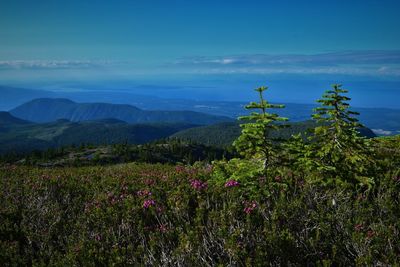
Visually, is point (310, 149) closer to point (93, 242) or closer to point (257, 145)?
point (257, 145)

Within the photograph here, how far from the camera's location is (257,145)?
7.44m

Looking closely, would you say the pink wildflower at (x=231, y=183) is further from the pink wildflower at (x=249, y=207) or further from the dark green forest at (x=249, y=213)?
the pink wildflower at (x=249, y=207)

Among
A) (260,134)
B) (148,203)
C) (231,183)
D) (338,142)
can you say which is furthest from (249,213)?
(338,142)

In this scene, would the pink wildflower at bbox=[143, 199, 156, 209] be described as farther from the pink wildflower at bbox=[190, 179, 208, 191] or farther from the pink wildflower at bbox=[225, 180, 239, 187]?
the pink wildflower at bbox=[225, 180, 239, 187]

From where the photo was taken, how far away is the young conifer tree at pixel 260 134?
23.7 feet

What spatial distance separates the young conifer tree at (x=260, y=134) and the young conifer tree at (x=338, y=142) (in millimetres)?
931

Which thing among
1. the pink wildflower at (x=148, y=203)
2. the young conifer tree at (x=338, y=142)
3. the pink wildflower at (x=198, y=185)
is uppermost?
the young conifer tree at (x=338, y=142)

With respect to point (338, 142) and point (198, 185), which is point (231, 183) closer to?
point (198, 185)

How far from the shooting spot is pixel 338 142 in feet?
24.6

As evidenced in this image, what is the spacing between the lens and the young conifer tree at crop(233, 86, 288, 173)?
723cm


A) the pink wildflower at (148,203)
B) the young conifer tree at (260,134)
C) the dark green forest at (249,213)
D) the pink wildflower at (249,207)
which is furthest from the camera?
the young conifer tree at (260,134)

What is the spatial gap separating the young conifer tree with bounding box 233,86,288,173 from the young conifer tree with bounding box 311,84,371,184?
3.05ft

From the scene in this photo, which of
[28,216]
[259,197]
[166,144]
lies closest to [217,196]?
[259,197]

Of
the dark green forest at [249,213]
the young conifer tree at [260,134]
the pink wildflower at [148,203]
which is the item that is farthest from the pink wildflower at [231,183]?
the pink wildflower at [148,203]
